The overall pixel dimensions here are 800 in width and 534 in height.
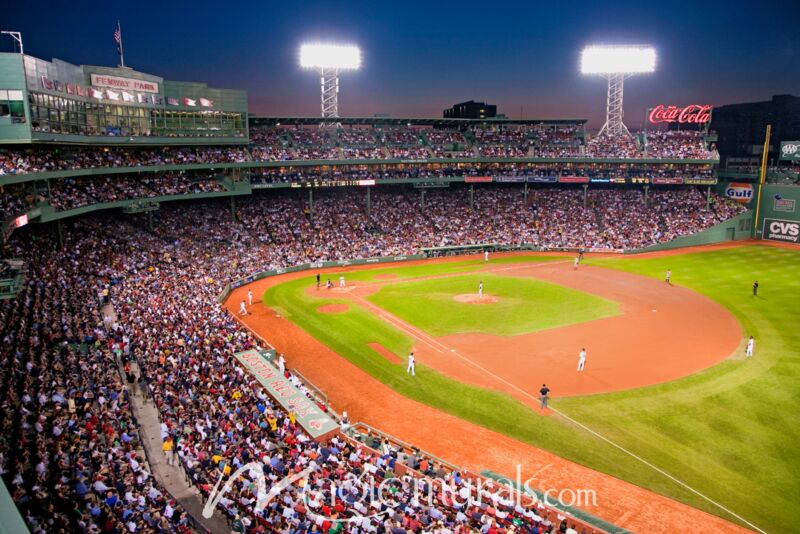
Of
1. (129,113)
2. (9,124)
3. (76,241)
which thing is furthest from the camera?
(129,113)

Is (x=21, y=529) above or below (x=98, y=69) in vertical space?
below

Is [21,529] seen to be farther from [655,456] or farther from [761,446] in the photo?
[761,446]

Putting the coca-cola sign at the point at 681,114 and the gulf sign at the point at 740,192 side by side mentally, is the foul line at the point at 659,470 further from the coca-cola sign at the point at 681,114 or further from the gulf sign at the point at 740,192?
the gulf sign at the point at 740,192


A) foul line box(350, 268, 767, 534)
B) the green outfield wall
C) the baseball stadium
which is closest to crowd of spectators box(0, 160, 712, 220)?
the baseball stadium

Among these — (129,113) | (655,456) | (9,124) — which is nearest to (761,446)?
(655,456)

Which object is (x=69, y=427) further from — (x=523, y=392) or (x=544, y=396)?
(x=523, y=392)

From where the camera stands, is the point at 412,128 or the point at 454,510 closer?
the point at 454,510
